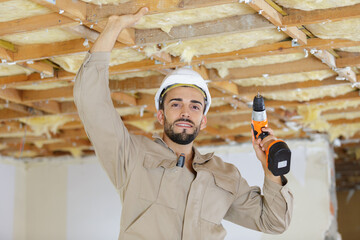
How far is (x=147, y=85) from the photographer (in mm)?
3660

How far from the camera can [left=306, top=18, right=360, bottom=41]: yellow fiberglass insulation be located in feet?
8.74

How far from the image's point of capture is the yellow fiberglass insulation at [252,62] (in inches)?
128

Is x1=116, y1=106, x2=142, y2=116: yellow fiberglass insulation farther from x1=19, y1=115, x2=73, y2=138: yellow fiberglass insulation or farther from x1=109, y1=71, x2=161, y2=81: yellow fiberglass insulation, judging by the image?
→ x1=109, y1=71, x2=161, y2=81: yellow fiberglass insulation

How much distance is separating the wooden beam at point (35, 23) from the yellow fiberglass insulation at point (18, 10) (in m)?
0.02

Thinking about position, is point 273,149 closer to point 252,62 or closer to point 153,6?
point 153,6

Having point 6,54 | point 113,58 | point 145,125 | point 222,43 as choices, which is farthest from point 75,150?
point 222,43

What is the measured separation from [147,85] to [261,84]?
35.1 inches

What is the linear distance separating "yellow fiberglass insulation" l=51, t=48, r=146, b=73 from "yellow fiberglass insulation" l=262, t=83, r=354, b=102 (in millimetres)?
1248

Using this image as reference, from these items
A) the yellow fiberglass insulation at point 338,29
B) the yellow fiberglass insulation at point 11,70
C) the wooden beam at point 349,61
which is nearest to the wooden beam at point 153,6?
the yellow fiberglass insulation at point 338,29

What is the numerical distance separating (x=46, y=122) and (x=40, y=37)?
6.84ft

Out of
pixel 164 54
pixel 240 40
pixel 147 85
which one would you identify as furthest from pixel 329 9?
pixel 147 85

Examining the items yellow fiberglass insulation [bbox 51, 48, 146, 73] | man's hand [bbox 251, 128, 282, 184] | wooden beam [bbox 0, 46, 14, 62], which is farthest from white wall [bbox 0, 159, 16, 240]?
man's hand [bbox 251, 128, 282, 184]

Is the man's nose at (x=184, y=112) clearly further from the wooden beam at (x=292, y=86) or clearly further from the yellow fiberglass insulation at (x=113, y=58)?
the wooden beam at (x=292, y=86)

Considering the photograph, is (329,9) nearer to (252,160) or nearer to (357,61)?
(357,61)
